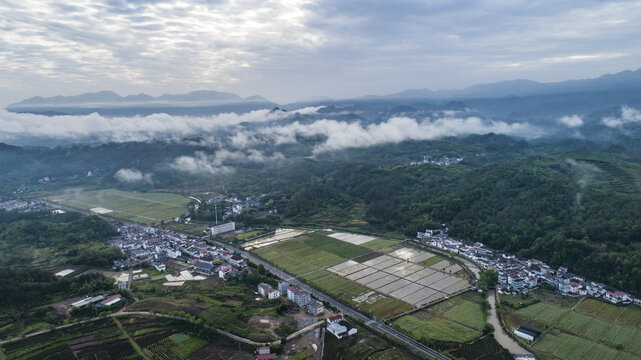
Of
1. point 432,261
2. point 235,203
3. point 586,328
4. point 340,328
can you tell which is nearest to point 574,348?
point 586,328

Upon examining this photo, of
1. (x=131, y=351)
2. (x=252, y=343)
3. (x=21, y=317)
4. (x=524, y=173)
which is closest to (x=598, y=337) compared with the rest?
(x=252, y=343)

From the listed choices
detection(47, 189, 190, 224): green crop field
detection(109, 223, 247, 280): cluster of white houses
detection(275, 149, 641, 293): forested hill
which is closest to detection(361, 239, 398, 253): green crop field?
detection(275, 149, 641, 293): forested hill

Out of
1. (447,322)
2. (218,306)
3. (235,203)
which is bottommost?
(447,322)

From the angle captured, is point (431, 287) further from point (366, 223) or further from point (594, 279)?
point (366, 223)

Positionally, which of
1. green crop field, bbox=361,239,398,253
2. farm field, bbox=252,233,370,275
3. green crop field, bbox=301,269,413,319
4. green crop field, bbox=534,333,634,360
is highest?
green crop field, bbox=301,269,413,319

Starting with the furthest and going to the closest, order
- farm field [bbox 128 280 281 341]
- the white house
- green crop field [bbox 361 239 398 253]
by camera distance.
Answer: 1. green crop field [bbox 361 239 398 253]
2. farm field [bbox 128 280 281 341]
3. the white house

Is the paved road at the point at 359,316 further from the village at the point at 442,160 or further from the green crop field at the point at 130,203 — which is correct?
the village at the point at 442,160

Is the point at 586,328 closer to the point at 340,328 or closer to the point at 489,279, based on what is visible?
the point at 489,279

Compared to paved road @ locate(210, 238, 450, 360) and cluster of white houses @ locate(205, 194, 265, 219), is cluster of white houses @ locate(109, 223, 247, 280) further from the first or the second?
cluster of white houses @ locate(205, 194, 265, 219)
